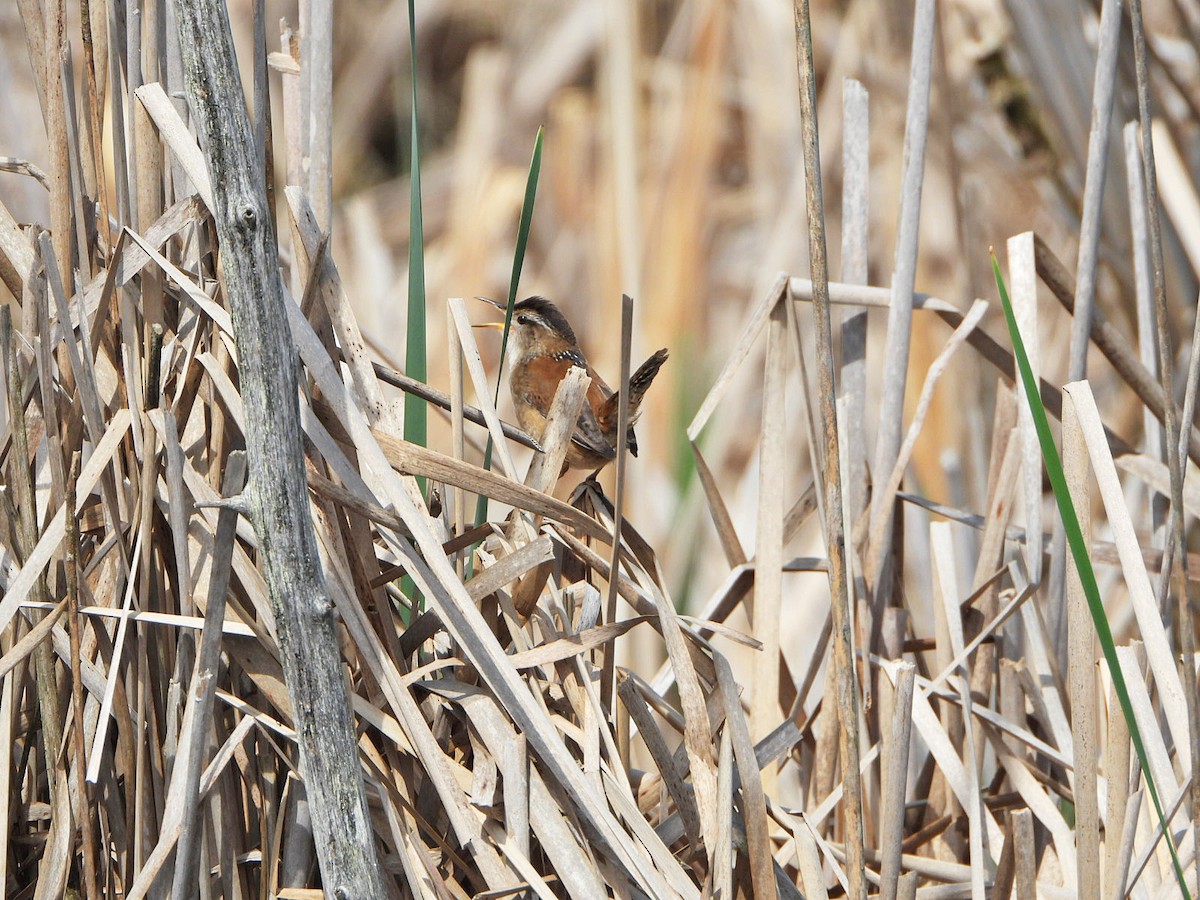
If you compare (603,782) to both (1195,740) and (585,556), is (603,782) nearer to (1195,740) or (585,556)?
(585,556)

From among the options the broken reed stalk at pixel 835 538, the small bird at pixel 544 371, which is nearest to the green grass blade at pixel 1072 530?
the broken reed stalk at pixel 835 538

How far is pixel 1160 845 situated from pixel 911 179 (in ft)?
3.49

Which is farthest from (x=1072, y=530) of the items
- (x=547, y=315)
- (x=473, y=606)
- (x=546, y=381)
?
(x=547, y=315)

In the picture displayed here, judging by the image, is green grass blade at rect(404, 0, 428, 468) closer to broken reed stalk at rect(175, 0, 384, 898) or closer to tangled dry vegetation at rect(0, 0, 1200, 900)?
tangled dry vegetation at rect(0, 0, 1200, 900)

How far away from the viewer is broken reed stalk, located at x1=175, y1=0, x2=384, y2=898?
989 millimetres

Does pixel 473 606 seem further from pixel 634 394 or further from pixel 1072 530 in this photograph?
pixel 634 394

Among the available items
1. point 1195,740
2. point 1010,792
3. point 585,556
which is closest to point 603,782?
→ point 585,556

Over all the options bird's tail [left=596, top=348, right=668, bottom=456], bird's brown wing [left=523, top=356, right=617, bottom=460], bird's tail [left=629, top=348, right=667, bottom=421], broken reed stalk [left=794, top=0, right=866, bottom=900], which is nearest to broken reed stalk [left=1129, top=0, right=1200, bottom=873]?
broken reed stalk [left=794, top=0, right=866, bottom=900]

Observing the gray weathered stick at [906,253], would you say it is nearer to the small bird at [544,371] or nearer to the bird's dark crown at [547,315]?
the small bird at [544,371]

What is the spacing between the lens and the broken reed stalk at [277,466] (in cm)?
99

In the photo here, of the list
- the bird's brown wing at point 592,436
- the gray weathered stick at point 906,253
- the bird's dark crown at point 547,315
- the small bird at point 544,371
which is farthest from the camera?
the bird's dark crown at point 547,315

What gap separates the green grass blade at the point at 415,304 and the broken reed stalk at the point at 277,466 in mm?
245

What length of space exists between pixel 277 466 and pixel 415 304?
337mm

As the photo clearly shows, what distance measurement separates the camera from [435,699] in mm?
1284
